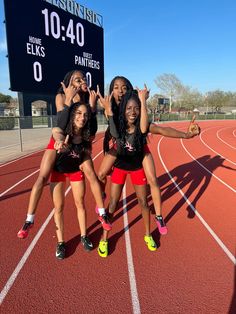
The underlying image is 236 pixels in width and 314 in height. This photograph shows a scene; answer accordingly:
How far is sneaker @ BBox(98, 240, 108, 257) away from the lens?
10.8ft

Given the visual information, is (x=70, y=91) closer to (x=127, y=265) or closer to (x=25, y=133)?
(x=127, y=265)

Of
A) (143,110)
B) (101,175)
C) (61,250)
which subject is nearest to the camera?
(143,110)

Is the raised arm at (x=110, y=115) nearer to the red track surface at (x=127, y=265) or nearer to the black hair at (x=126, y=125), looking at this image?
the black hair at (x=126, y=125)

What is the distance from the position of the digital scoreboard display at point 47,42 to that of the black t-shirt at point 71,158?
789 cm

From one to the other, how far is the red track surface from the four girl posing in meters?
0.24

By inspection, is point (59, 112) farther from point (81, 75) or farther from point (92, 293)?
point (92, 293)

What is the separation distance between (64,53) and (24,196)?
8.06 metres

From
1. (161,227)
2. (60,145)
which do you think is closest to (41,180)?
(60,145)

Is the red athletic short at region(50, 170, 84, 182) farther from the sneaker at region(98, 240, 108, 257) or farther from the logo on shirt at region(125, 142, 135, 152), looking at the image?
the sneaker at region(98, 240, 108, 257)

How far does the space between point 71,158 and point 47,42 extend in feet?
30.6

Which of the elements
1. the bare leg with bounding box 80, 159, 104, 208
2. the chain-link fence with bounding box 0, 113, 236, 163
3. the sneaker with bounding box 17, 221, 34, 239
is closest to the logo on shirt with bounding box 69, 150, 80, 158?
the bare leg with bounding box 80, 159, 104, 208

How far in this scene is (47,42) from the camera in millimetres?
10906

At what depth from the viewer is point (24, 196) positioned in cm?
574

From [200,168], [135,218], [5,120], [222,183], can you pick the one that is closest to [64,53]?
[200,168]
